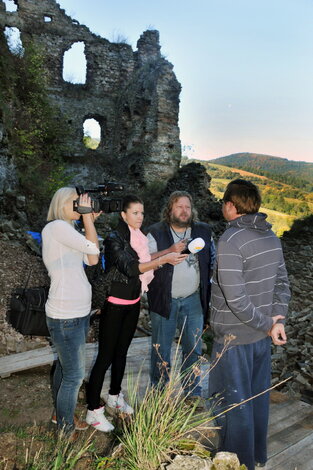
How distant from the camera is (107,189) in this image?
121 inches

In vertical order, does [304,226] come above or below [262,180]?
below

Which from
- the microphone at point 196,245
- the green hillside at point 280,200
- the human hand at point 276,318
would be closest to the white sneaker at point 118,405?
the microphone at point 196,245

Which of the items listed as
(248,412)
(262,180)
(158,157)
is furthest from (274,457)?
(262,180)

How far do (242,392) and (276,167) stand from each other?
29.7 m

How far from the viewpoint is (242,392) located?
2482 mm

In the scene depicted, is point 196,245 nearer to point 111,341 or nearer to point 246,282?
point 246,282

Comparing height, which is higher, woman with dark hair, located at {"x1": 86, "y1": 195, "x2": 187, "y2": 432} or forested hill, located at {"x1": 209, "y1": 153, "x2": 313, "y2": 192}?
forested hill, located at {"x1": 209, "y1": 153, "x2": 313, "y2": 192}

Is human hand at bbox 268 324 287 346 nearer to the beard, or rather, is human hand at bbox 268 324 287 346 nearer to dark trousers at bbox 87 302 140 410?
dark trousers at bbox 87 302 140 410

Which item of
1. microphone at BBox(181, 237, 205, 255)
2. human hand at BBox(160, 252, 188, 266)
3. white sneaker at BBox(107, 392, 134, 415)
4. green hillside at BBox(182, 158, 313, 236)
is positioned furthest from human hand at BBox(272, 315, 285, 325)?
green hillside at BBox(182, 158, 313, 236)

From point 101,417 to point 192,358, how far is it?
3.49 feet

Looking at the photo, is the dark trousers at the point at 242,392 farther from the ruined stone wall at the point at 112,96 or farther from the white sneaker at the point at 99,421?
the ruined stone wall at the point at 112,96

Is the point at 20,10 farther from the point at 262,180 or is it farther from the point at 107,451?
A: the point at 107,451

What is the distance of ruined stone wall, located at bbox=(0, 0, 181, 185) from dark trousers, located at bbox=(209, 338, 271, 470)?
13270 mm

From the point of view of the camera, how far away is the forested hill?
80.5 feet
